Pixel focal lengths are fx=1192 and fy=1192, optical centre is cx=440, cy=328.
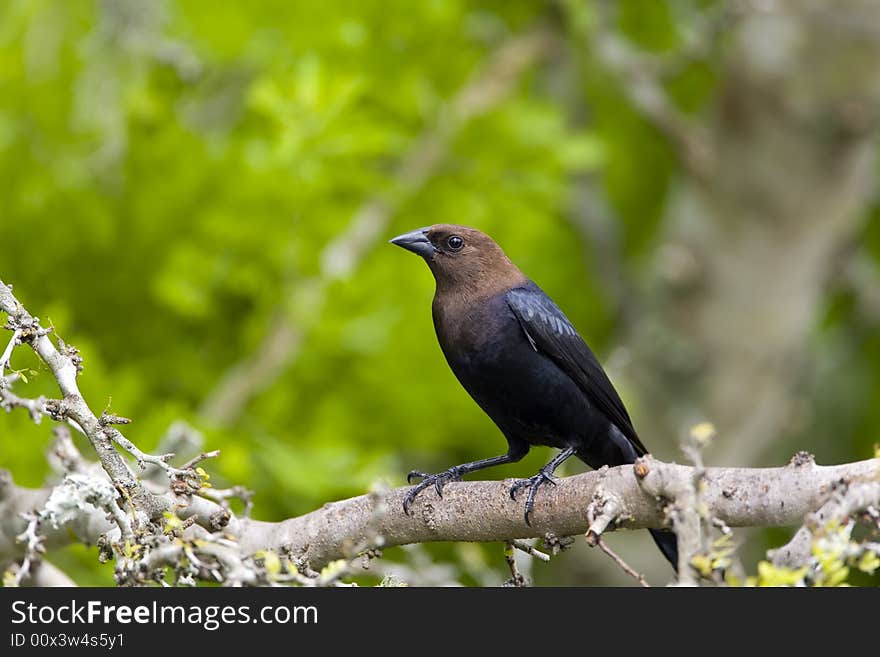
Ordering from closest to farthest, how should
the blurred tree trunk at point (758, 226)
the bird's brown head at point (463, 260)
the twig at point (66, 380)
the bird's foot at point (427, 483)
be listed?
the twig at point (66, 380)
the bird's foot at point (427, 483)
the bird's brown head at point (463, 260)
the blurred tree trunk at point (758, 226)

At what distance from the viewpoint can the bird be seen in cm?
368

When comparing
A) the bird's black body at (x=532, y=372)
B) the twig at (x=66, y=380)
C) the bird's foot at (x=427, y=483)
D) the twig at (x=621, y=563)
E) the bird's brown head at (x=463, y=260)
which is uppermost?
the bird's brown head at (x=463, y=260)

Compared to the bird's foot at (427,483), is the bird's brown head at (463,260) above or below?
above

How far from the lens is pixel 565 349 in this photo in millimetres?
3797

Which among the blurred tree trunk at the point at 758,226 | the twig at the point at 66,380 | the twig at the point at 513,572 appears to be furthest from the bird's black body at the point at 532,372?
the blurred tree trunk at the point at 758,226

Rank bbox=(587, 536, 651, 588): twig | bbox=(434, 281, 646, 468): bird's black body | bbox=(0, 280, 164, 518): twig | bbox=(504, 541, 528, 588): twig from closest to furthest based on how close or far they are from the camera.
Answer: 1. bbox=(587, 536, 651, 588): twig
2. bbox=(0, 280, 164, 518): twig
3. bbox=(504, 541, 528, 588): twig
4. bbox=(434, 281, 646, 468): bird's black body

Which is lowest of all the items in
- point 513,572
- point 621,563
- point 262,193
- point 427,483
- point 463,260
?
point 621,563

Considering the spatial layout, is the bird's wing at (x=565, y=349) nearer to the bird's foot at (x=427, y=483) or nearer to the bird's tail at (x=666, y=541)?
the bird's tail at (x=666, y=541)

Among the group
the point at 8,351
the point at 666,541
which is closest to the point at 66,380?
the point at 8,351

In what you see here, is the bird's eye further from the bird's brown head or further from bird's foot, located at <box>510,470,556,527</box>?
bird's foot, located at <box>510,470,556,527</box>

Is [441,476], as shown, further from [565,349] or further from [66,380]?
[66,380]

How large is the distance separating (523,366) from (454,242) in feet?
→ 1.87

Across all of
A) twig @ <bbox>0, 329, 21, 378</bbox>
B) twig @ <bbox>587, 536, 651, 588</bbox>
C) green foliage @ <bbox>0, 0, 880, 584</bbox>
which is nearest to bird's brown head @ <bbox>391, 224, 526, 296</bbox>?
green foliage @ <bbox>0, 0, 880, 584</bbox>

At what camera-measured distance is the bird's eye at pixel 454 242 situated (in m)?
4.03
